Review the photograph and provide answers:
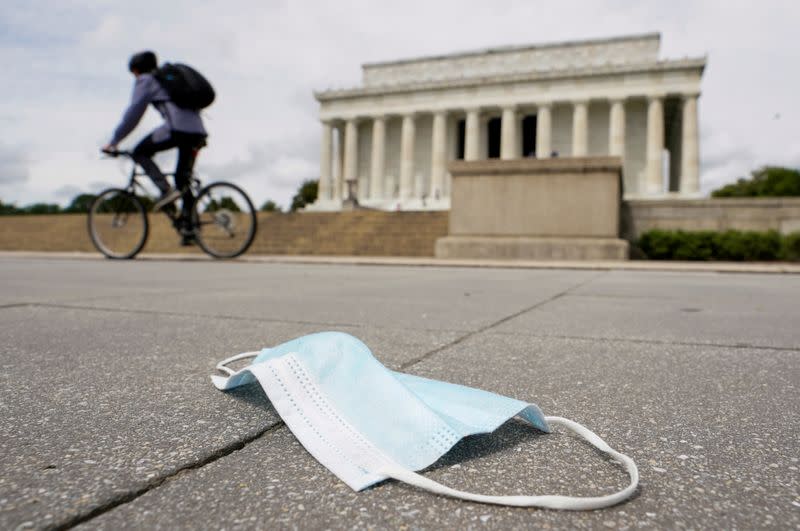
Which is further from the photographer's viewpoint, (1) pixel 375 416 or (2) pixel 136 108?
(2) pixel 136 108

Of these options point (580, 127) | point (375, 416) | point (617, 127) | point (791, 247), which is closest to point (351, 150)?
point (580, 127)

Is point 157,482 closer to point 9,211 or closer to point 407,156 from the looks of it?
point 9,211

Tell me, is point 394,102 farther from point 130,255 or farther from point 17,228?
point 130,255

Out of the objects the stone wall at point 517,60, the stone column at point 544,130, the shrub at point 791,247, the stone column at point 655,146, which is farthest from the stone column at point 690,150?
the shrub at point 791,247

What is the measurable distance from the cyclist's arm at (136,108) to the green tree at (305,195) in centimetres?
6149

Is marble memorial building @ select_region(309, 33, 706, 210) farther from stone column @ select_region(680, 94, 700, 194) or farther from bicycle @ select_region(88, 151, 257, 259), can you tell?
bicycle @ select_region(88, 151, 257, 259)

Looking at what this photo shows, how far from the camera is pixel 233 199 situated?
9.23 meters

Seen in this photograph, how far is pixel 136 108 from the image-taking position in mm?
8188

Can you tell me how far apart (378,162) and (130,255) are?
132 ft

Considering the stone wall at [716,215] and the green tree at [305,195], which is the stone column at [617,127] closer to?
the stone wall at [716,215]

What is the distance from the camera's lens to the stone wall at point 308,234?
1748cm

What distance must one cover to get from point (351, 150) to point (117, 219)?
42.3 metres

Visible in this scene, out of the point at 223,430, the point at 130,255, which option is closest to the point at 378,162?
the point at 130,255

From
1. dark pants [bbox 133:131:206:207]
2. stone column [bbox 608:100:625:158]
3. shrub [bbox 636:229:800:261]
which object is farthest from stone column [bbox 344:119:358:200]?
Answer: dark pants [bbox 133:131:206:207]
